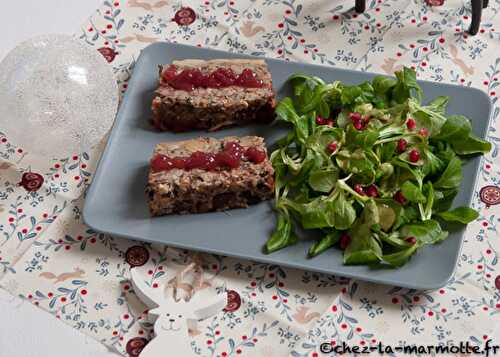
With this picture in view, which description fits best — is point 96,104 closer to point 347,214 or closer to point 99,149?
point 99,149

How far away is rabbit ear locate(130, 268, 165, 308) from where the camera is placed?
9.22 ft

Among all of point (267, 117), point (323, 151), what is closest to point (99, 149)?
point (267, 117)

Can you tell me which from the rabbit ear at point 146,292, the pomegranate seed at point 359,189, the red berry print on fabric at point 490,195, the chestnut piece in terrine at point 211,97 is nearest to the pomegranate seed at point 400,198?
the pomegranate seed at point 359,189

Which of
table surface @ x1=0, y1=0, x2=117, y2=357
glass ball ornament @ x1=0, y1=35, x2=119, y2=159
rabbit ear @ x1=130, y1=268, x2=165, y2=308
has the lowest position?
table surface @ x1=0, y1=0, x2=117, y2=357

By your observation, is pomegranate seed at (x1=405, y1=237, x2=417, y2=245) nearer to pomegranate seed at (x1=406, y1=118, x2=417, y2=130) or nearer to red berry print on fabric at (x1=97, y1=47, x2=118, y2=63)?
pomegranate seed at (x1=406, y1=118, x2=417, y2=130)

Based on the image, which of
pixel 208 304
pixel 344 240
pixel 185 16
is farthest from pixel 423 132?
pixel 185 16

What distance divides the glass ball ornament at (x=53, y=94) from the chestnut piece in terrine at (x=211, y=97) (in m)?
0.23

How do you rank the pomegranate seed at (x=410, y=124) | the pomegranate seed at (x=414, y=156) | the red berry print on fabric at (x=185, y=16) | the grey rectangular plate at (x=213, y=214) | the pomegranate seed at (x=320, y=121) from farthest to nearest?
the red berry print on fabric at (x=185, y=16) → the pomegranate seed at (x=320, y=121) → the pomegranate seed at (x=410, y=124) → the pomegranate seed at (x=414, y=156) → the grey rectangular plate at (x=213, y=214)

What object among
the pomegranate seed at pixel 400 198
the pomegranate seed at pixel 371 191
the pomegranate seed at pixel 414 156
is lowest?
the pomegranate seed at pixel 400 198

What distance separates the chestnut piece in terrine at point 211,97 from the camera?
3209 millimetres

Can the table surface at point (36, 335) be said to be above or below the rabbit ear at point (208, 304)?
below

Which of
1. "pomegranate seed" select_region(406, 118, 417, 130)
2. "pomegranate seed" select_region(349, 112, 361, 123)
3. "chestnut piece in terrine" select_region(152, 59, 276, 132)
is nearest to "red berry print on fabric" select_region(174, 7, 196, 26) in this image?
"chestnut piece in terrine" select_region(152, 59, 276, 132)

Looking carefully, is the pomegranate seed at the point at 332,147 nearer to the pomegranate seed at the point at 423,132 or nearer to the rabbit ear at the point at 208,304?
the pomegranate seed at the point at 423,132

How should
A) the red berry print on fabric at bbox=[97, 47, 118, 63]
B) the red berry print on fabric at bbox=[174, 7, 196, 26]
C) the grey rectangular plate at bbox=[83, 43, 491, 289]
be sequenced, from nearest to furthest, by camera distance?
the grey rectangular plate at bbox=[83, 43, 491, 289], the red berry print on fabric at bbox=[97, 47, 118, 63], the red berry print on fabric at bbox=[174, 7, 196, 26]
